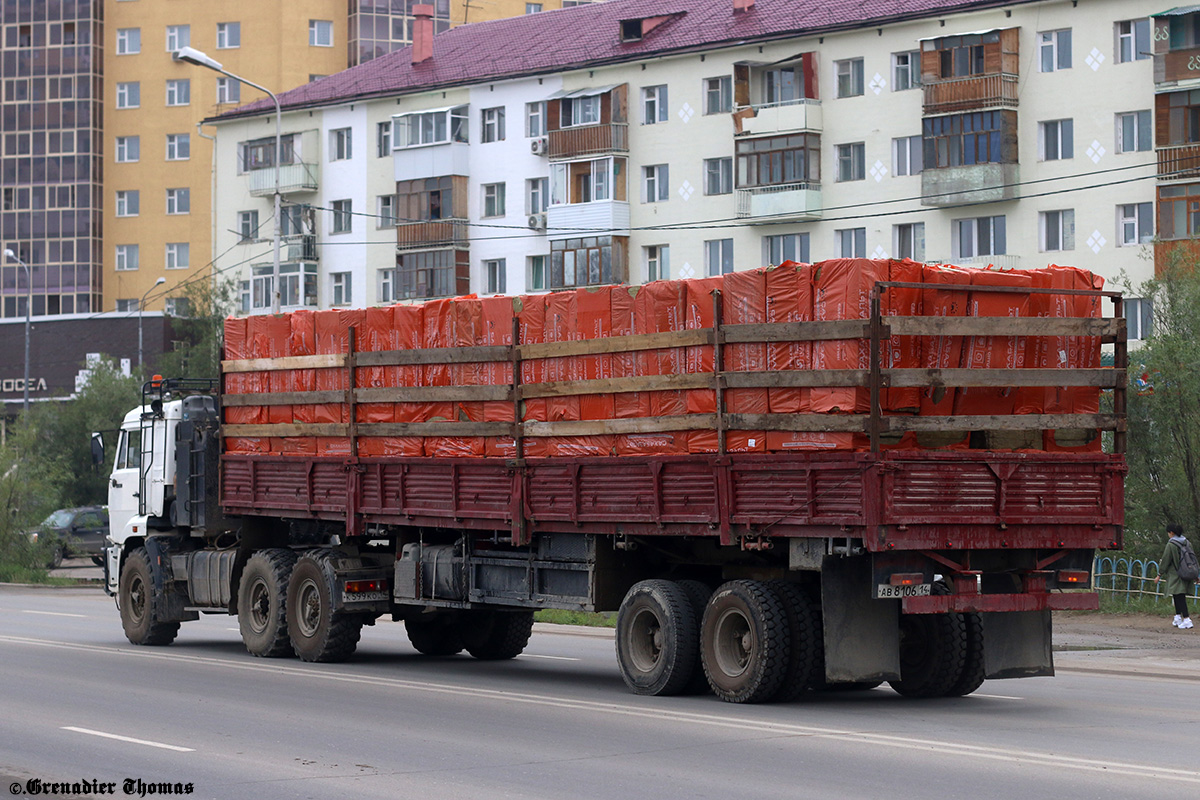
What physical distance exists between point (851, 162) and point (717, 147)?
4.80m

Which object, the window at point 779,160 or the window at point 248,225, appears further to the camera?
the window at point 248,225

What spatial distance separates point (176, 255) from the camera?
3494 inches

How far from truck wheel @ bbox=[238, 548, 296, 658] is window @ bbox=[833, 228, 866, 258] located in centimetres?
3329

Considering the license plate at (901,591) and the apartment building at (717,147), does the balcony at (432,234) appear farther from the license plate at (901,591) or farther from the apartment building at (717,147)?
the license plate at (901,591)

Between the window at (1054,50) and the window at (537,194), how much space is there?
58.6 feet

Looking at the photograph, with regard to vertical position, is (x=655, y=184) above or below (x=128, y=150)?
below

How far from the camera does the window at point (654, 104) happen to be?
182 feet

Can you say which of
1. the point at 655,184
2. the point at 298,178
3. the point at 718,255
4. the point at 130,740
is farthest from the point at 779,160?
the point at 130,740

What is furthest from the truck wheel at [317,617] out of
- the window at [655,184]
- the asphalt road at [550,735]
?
the window at [655,184]

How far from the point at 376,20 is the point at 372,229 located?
1118 inches

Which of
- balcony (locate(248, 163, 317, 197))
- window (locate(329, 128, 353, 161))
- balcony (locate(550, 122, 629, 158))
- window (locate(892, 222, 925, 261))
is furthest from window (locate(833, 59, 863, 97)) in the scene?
balcony (locate(248, 163, 317, 197))

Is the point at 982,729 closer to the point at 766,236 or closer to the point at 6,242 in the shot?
the point at 766,236

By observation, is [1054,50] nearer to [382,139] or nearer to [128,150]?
[382,139]

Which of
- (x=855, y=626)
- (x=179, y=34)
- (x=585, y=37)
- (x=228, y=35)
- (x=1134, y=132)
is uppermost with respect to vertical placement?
(x=179, y=34)
